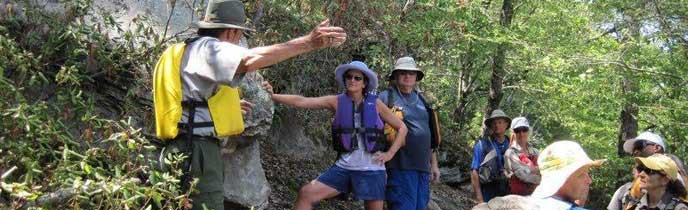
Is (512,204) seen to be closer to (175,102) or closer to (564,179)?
(564,179)

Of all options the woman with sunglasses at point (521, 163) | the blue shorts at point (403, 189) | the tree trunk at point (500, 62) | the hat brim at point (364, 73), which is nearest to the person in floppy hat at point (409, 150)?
the blue shorts at point (403, 189)

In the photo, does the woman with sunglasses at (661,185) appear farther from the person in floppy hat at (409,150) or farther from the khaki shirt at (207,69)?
the khaki shirt at (207,69)

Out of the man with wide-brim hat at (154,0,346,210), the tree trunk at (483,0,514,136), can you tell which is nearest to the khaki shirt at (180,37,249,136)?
the man with wide-brim hat at (154,0,346,210)

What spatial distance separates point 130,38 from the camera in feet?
16.2

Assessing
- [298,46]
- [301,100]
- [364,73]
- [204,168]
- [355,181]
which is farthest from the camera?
[364,73]

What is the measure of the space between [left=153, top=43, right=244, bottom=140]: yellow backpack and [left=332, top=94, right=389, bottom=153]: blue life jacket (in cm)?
208

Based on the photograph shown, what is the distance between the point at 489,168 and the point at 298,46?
4.58m

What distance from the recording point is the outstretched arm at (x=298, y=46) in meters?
3.56

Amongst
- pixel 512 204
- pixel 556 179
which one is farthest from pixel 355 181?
pixel 556 179

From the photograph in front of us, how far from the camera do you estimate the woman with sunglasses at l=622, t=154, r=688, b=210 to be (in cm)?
547

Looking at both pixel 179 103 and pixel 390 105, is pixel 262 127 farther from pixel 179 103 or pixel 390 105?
pixel 179 103

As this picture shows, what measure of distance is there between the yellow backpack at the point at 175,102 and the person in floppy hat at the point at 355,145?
74.5 inches

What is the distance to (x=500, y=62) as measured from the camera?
1292cm

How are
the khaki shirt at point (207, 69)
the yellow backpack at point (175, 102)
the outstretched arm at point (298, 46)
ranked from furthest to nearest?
1. the yellow backpack at point (175, 102)
2. the khaki shirt at point (207, 69)
3. the outstretched arm at point (298, 46)
